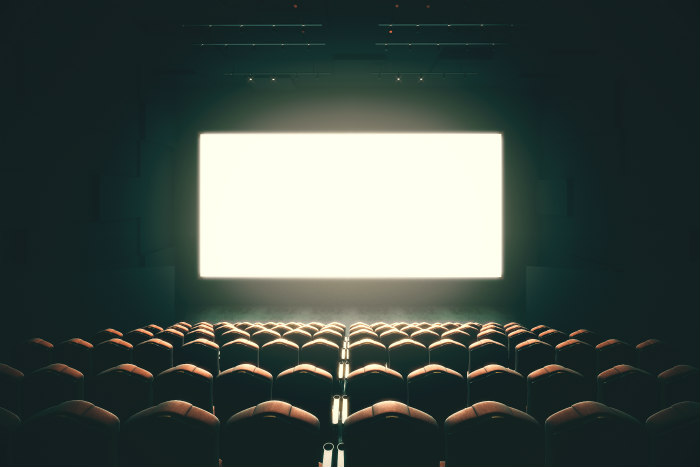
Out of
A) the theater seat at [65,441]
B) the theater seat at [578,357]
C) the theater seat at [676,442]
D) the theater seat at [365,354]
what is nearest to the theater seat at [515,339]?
the theater seat at [578,357]

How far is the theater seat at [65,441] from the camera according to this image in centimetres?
203

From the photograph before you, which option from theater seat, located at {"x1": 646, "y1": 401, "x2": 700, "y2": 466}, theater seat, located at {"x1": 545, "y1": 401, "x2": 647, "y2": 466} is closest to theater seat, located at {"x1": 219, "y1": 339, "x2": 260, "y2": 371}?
theater seat, located at {"x1": 545, "y1": 401, "x2": 647, "y2": 466}

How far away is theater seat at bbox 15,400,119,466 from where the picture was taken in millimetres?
2033

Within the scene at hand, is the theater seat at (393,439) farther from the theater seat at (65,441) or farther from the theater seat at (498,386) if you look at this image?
the theater seat at (65,441)

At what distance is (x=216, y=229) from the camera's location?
11164 mm

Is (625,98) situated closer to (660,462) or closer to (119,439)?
(660,462)

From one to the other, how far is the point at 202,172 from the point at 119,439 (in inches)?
383

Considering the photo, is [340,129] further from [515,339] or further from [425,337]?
[515,339]

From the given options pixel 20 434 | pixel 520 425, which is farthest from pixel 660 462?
pixel 20 434

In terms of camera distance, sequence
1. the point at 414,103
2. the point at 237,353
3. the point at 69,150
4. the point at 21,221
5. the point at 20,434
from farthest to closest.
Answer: the point at 414,103 → the point at 69,150 → the point at 21,221 → the point at 237,353 → the point at 20,434

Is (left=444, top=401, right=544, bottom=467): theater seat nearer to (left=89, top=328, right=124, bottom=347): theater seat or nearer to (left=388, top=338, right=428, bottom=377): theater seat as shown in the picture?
(left=388, top=338, right=428, bottom=377): theater seat

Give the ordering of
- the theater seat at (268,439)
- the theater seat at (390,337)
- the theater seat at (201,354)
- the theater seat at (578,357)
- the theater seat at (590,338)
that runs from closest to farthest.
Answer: the theater seat at (268,439) → the theater seat at (578,357) → the theater seat at (201,354) → the theater seat at (390,337) → the theater seat at (590,338)

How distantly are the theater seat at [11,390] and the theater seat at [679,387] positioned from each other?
4319mm

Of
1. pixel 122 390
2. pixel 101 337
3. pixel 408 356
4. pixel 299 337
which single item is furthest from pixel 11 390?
pixel 408 356
